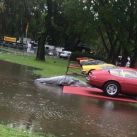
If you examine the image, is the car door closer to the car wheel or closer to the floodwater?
the car wheel

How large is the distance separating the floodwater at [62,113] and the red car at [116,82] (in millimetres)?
2287

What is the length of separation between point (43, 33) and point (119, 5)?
8.90 metres

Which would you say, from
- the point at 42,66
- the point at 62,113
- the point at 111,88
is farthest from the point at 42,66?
the point at 62,113

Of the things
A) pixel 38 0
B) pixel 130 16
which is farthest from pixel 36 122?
pixel 38 0

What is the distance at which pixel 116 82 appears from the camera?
70.1 feet

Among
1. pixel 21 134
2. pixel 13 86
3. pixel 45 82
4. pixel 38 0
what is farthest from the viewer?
pixel 38 0

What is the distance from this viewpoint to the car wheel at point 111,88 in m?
21.4

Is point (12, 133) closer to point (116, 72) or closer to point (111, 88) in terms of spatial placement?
point (111, 88)

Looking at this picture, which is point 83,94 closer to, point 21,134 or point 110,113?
point 110,113

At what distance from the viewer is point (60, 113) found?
14023 millimetres

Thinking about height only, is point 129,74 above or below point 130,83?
above

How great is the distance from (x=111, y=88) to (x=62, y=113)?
7.69m

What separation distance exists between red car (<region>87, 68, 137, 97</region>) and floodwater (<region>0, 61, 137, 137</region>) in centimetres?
229

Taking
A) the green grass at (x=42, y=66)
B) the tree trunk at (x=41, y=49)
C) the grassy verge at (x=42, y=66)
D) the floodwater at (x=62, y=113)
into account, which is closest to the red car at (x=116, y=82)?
the floodwater at (x=62, y=113)
